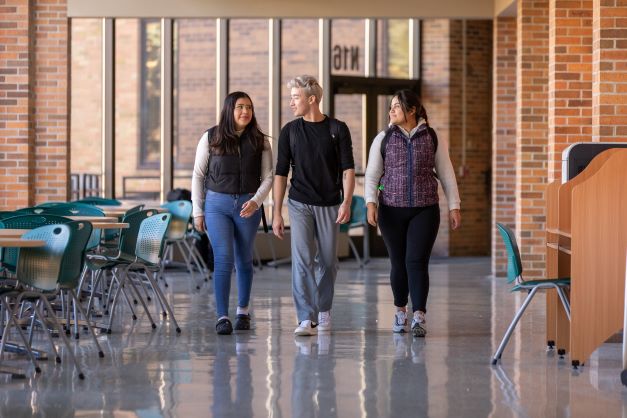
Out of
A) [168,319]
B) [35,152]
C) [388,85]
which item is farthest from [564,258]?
[388,85]

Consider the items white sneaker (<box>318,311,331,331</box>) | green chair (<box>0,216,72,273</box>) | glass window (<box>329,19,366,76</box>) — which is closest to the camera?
green chair (<box>0,216,72,273</box>)

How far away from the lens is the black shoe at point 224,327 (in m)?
7.34

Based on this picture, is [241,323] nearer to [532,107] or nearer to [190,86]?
[532,107]

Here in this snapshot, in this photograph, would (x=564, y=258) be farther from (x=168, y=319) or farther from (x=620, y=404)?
(x=168, y=319)

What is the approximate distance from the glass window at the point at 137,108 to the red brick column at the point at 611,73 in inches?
318

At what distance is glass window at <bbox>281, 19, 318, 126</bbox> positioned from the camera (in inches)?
603

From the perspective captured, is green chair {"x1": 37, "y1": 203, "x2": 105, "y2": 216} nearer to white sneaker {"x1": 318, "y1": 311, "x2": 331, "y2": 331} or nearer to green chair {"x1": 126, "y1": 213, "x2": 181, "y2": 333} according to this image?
green chair {"x1": 126, "y1": 213, "x2": 181, "y2": 333}

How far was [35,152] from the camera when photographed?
12.1 metres

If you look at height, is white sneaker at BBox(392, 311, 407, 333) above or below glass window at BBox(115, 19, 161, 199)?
below

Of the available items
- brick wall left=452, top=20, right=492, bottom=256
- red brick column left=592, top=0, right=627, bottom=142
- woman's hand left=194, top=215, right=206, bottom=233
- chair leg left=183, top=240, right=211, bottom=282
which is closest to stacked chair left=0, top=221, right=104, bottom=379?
woman's hand left=194, top=215, right=206, bottom=233

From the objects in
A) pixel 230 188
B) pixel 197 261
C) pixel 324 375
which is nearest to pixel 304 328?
pixel 230 188

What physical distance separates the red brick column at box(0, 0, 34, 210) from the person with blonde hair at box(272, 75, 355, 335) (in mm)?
4635

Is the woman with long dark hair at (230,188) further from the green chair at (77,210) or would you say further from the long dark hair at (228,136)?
the green chair at (77,210)

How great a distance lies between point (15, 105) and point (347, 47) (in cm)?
571
